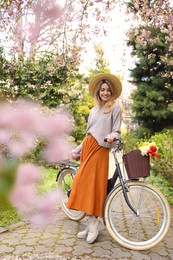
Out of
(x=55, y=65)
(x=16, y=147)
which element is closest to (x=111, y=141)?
(x=16, y=147)

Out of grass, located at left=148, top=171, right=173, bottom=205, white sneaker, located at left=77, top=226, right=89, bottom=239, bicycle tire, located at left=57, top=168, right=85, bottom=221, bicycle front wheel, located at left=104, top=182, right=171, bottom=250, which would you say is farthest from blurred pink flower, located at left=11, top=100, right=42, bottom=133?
grass, located at left=148, top=171, right=173, bottom=205

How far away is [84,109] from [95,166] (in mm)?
15003

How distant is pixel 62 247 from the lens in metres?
2.98

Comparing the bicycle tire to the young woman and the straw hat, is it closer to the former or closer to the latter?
the young woman

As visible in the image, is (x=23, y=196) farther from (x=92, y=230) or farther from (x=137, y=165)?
(x=92, y=230)

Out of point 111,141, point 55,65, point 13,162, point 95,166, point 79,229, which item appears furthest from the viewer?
point 55,65

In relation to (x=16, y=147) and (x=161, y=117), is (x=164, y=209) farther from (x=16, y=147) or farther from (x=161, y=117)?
(x=161, y=117)

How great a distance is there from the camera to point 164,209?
9.59 feet

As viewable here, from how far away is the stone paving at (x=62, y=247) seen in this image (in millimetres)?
2801

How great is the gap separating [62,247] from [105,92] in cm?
147

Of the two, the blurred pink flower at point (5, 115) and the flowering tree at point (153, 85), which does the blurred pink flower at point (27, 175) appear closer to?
the blurred pink flower at point (5, 115)

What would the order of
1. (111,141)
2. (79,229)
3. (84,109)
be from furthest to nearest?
1. (84,109)
2. (79,229)
3. (111,141)

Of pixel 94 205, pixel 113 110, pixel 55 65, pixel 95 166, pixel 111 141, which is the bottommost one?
pixel 94 205

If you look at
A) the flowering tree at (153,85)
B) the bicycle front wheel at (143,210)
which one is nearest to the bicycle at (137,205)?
the bicycle front wheel at (143,210)
